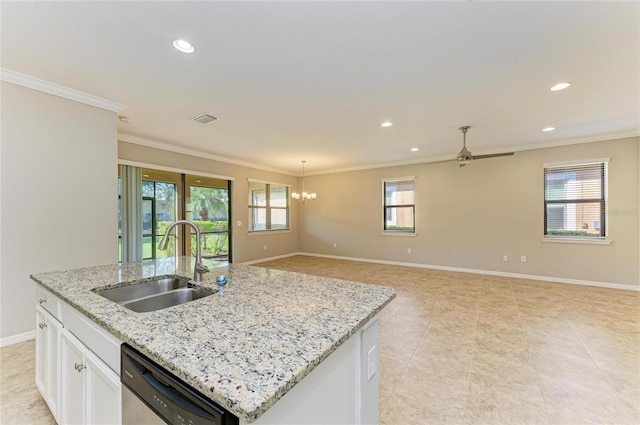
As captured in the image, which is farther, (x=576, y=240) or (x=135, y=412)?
(x=576, y=240)

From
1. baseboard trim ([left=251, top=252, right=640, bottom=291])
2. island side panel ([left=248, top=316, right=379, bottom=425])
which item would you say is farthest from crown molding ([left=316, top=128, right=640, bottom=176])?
island side panel ([left=248, top=316, right=379, bottom=425])

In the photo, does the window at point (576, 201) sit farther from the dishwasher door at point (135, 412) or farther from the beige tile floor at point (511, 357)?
the dishwasher door at point (135, 412)

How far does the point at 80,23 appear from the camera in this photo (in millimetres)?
1852

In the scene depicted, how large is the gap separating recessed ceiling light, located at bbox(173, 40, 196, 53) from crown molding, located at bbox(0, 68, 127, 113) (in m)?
1.64

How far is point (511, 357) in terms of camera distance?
7.74ft

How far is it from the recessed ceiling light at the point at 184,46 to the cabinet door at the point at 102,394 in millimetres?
2156

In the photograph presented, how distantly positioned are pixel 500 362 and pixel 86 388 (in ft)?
9.56

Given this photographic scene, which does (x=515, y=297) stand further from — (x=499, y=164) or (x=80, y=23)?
(x=80, y=23)

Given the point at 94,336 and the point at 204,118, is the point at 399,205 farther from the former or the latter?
the point at 94,336

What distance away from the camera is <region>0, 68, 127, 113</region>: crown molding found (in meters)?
2.50

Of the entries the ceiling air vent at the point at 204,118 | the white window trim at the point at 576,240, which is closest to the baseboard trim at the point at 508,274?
the white window trim at the point at 576,240

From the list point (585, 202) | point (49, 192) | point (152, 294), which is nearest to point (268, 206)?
point (49, 192)

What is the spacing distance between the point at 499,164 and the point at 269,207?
562 cm

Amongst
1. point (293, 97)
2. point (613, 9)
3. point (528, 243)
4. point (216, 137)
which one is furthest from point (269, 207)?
Answer: point (613, 9)
